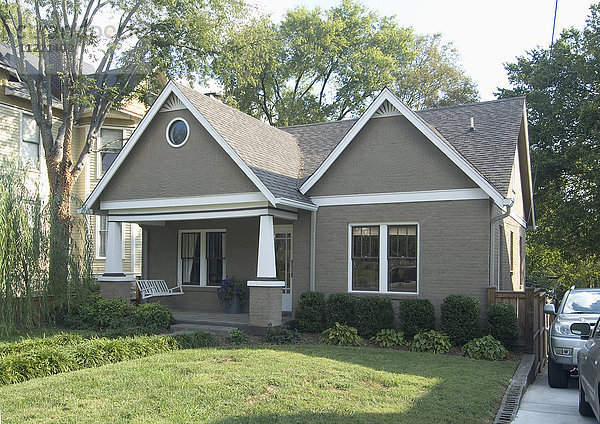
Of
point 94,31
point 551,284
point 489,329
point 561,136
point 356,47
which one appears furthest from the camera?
point 356,47

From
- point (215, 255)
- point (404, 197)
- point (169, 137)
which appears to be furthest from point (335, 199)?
point (169, 137)

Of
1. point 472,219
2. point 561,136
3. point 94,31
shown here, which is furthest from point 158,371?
point 561,136

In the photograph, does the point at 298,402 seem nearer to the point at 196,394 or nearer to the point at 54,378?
the point at 196,394

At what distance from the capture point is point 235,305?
17000 millimetres

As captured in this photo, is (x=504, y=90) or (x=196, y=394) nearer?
(x=196, y=394)

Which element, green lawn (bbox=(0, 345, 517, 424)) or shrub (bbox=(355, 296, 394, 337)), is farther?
shrub (bbox=(355, 296, 394, 337))

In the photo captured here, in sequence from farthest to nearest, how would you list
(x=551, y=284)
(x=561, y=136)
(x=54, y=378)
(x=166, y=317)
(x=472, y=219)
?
1. (x=551, y=284)
2. (x=561, y=136)
3. (x=166, y=317)
4. (x=472, y=219)
5. (x=54, y=378)

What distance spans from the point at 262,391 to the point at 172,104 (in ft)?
33.1

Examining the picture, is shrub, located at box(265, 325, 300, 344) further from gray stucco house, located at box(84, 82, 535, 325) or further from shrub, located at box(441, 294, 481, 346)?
shrub, located at box(441, 294, 481, 346)

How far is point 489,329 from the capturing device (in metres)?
12.5

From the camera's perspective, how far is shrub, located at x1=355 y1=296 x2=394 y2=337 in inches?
537

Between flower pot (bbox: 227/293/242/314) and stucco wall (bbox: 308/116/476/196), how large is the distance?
3.95 m

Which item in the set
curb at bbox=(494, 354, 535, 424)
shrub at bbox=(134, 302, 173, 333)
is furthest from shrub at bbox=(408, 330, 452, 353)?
shrub at bbox=(134, 302, 173, 333)

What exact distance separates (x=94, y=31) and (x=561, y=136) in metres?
19.7
